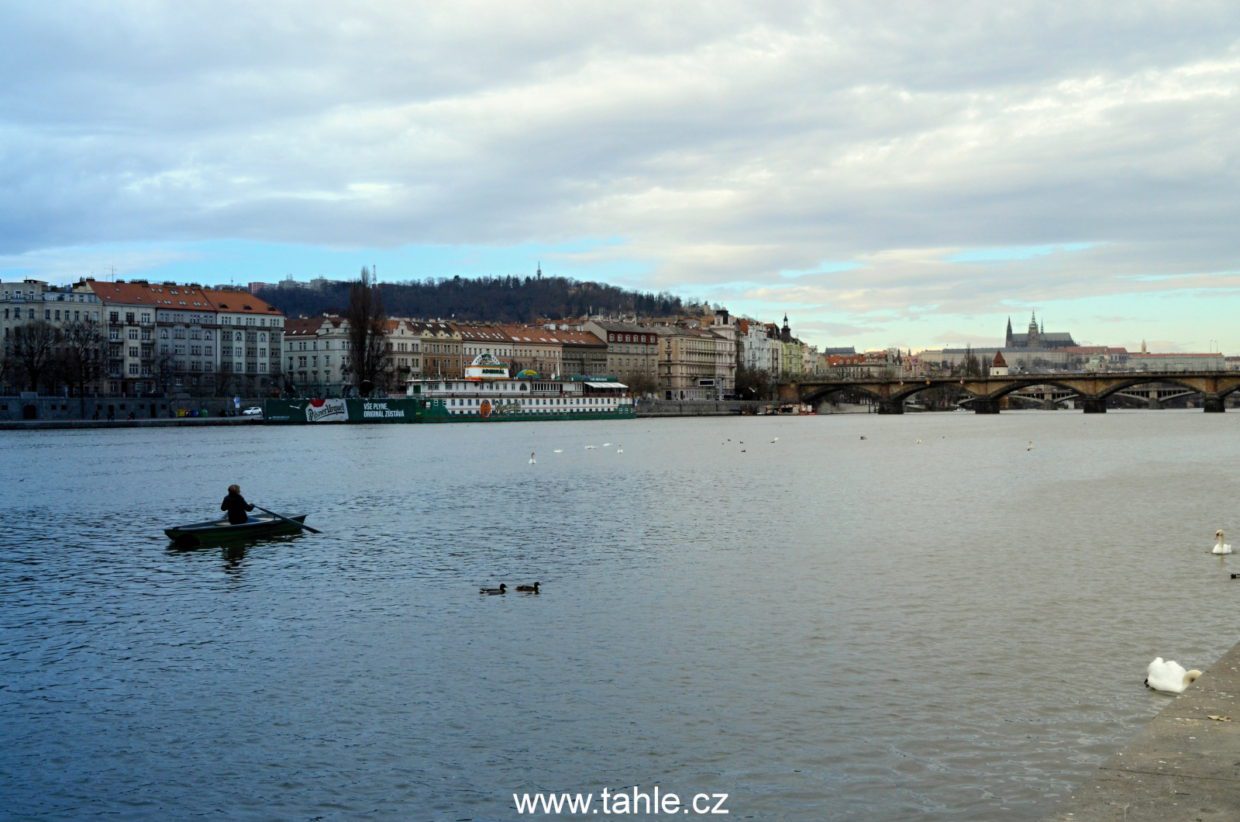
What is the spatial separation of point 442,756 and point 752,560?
1447 cm

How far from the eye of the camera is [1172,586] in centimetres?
2198

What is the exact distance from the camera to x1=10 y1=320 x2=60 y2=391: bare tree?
12256cm

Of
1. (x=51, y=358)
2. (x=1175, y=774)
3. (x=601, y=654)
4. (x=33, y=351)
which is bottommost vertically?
(x=601, y=654)

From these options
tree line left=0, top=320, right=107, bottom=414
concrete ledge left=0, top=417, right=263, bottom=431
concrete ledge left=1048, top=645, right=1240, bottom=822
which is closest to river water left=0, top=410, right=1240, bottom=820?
concrete ledge left=1048, top=645, right=1240, bottom=822

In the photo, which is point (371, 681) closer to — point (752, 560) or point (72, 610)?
point (72, 610)

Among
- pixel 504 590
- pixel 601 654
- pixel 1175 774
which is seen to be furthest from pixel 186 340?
pixel 1175 774

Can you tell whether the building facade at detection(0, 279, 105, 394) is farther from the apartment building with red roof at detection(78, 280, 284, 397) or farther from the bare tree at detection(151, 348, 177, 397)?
the bare tree at detection(151, 348, 177, 397)

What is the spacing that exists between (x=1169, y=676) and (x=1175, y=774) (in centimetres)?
540

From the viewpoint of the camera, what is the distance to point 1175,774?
30.9ft

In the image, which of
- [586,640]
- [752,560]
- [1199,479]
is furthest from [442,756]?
[1199,479]

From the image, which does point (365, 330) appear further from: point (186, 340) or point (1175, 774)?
point (1175, 774)

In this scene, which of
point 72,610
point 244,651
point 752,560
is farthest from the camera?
point 752,560

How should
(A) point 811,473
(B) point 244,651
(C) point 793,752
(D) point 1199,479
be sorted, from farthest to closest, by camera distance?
1. (A) point 811,473
2. (D) point 1199,479
3. (B) point 244,651
4. (C) point 793,752

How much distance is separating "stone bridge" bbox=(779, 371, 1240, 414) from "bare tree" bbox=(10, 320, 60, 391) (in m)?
104
